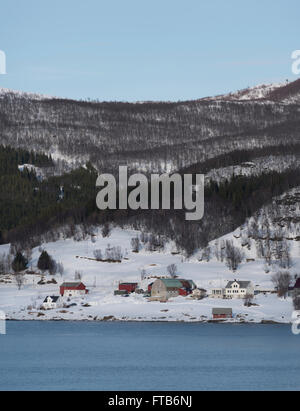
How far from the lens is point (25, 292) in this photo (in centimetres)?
14700

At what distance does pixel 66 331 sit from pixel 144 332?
9.20 meters

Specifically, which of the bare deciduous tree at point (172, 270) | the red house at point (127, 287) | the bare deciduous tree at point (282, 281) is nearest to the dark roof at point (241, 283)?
the bare deciduous tree at point (282, 281)

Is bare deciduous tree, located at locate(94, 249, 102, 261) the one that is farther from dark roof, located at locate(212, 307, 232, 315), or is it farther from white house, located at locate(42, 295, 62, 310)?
dark roof, located at locate(212, 307, 232, 315)

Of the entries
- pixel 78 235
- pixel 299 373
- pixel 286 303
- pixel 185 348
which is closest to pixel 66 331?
pixel 185 348

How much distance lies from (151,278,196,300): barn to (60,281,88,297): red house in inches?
410

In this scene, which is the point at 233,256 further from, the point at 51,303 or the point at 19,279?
the point at 19,279

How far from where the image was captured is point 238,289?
135375mm

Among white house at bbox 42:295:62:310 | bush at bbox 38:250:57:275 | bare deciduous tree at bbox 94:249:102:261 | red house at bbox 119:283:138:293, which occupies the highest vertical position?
bare deciduous tree at bbox 94:249:102:261

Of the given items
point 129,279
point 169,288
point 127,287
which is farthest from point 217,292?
point 129,279

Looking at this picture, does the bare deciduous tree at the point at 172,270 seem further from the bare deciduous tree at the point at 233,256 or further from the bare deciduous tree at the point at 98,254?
the bare deciduous tree at the point at 98,254

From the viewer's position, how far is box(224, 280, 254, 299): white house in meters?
135

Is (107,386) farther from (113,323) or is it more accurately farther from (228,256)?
(228,256)

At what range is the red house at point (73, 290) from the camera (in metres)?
142

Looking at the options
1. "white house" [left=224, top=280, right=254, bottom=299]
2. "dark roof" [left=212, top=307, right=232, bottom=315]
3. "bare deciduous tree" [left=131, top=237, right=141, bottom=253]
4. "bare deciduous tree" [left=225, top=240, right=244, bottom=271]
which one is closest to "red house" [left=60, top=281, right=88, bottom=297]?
"white house" [left=224, top=280, right=254, bottom=299]
